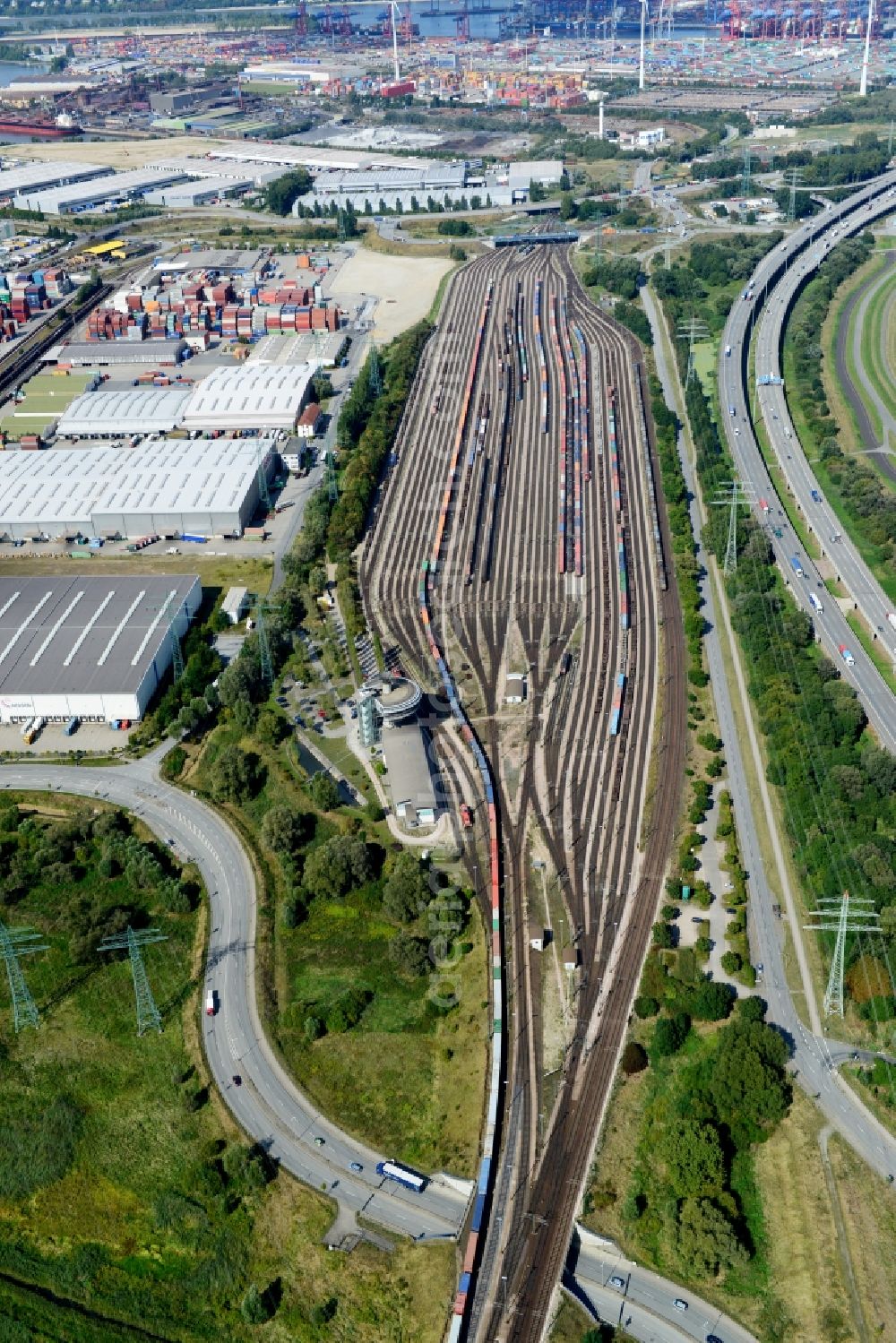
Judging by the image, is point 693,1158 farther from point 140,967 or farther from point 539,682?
point 539,682

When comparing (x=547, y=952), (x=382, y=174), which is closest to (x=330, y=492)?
(x=547, y=952)

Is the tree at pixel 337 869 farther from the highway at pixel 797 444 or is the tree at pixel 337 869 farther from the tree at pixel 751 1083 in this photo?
the highway at pixel 797 444

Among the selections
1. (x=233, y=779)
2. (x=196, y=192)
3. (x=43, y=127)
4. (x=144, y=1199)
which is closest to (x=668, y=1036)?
(x=144, y=1199)

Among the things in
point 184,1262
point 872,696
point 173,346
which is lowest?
point 184,1262

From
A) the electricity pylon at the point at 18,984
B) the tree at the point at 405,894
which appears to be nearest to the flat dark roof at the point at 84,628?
the electricity pylon at the point at 18,984

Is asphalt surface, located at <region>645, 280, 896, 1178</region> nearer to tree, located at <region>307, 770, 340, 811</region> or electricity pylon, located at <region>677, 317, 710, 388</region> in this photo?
tree, located at <region>307, 770, 340, 811</region>

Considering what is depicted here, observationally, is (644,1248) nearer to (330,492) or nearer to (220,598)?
(220,598)

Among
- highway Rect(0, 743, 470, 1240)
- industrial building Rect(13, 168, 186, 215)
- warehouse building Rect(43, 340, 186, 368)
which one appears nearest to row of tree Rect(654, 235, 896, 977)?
highway Rect(0, 743, 470, 1240)
